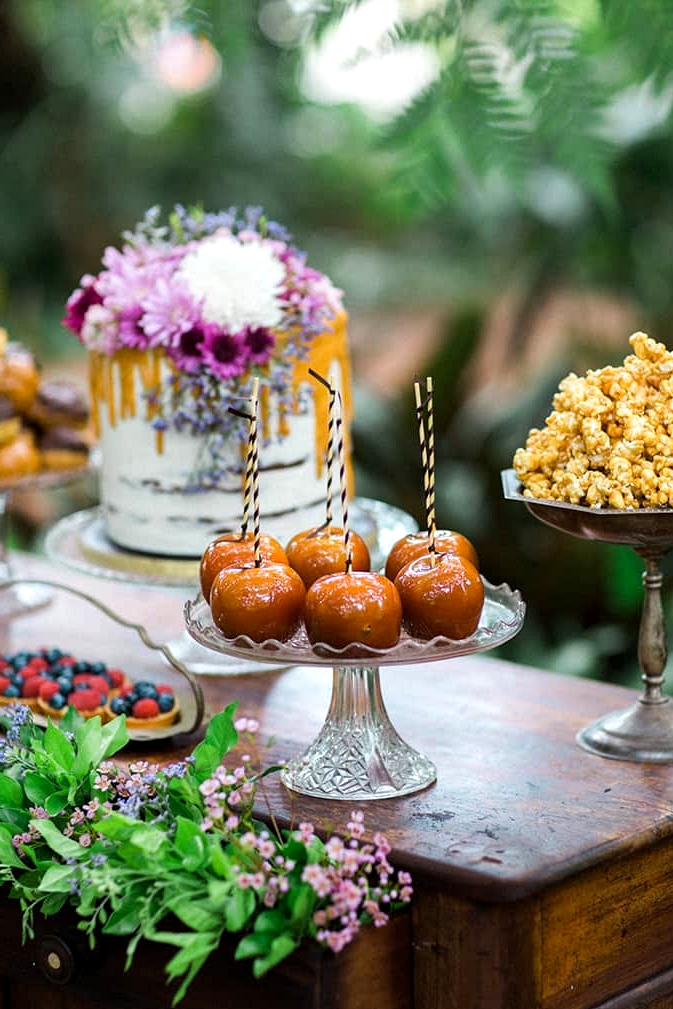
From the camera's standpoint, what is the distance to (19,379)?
223 cm

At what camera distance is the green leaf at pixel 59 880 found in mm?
1279

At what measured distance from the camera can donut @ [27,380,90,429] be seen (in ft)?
7.39

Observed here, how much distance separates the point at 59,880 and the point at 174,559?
701 mm

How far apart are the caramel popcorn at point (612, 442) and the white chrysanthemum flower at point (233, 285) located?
44 cm

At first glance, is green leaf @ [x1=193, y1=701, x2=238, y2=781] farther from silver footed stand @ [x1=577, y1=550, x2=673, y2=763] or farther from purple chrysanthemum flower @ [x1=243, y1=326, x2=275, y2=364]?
purple chrysanthemum flower @ [x1=243, y1=326, x2=275, y2=364]

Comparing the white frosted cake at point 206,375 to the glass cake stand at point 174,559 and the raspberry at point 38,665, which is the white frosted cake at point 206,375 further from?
the raspberry at point 38,665

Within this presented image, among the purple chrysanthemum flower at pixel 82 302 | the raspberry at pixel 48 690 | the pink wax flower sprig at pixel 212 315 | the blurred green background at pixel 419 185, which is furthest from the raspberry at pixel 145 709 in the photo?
the blurred green background at pixel 419 185

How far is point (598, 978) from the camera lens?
137 cm

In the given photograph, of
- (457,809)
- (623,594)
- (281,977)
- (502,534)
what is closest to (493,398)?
(502,534)

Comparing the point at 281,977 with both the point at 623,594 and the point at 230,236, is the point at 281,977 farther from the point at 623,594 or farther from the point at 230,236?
the point at 623,594

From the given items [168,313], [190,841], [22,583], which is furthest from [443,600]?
[22,583]

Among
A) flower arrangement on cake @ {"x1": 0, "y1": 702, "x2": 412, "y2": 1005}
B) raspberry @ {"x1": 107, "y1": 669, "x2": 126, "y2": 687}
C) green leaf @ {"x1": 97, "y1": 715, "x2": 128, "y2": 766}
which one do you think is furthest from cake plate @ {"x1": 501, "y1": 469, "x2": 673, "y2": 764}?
raspberry @ {"x1": 107, "y1": 669, "x2": 126, "y2": 687}

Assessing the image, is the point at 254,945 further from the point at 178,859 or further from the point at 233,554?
the point at 233,554

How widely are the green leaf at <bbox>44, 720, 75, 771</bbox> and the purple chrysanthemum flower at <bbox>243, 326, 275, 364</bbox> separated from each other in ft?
1.96
